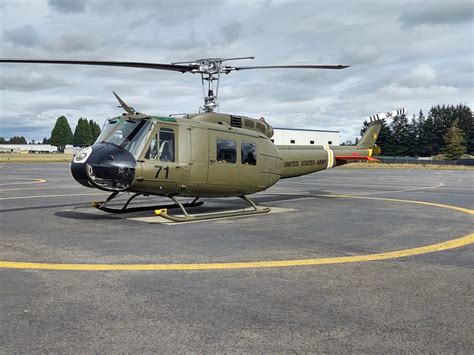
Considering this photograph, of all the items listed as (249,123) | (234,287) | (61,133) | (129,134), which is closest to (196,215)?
(129,134)

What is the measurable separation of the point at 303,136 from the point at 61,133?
110299mm

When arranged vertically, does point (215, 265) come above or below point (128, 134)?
below

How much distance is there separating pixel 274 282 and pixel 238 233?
382cm

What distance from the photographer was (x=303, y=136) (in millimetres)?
89375

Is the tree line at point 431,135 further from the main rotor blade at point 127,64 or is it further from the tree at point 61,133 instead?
the tree at point 61,133

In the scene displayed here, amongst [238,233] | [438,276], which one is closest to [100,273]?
[238,233]

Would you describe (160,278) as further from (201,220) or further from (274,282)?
(201,220)

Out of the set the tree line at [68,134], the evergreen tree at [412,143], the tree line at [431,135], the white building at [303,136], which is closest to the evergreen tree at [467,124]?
the tree line at [431,135]

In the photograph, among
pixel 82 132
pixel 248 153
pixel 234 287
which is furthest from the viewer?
pixel 82 132

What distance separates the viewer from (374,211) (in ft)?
44.6

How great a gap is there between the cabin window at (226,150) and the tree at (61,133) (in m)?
166

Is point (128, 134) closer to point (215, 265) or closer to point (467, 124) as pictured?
point (215, 265)

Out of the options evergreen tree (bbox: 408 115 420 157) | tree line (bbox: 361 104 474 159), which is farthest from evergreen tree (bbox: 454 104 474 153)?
evergreen tree (bbox: 408 115 420 157)

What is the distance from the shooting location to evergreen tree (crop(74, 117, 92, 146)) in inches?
6708
